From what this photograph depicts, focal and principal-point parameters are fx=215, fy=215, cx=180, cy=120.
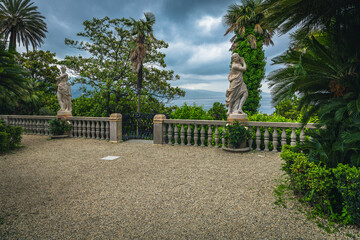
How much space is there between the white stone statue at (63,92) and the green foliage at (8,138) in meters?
3.17

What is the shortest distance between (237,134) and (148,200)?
14.2 ft

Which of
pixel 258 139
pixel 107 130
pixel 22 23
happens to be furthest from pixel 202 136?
pixel 22 23

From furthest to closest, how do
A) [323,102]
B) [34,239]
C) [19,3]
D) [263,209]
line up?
[19,3]
[323,102]
[263,209]
[34,239]

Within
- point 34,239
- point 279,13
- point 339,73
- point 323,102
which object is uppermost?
point 279,13

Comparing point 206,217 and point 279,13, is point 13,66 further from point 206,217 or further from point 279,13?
point 279,13

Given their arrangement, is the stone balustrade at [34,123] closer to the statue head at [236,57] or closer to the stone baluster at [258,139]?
the statue head at [236,57]

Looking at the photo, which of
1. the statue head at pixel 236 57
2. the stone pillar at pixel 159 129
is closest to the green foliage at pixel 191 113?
the stone pillar at pixel 159 129

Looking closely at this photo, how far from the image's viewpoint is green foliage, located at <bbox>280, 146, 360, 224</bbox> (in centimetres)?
A: 267

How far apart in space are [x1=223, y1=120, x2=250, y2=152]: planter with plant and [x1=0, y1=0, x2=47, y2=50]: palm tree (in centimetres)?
2194

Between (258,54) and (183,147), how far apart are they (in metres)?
14.4

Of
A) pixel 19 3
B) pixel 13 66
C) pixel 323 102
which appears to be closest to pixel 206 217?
pixel 323 102

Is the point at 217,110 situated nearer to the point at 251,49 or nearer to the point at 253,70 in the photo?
the point at 253,70

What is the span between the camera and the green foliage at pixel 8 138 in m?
7.29

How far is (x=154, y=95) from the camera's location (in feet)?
57.7
